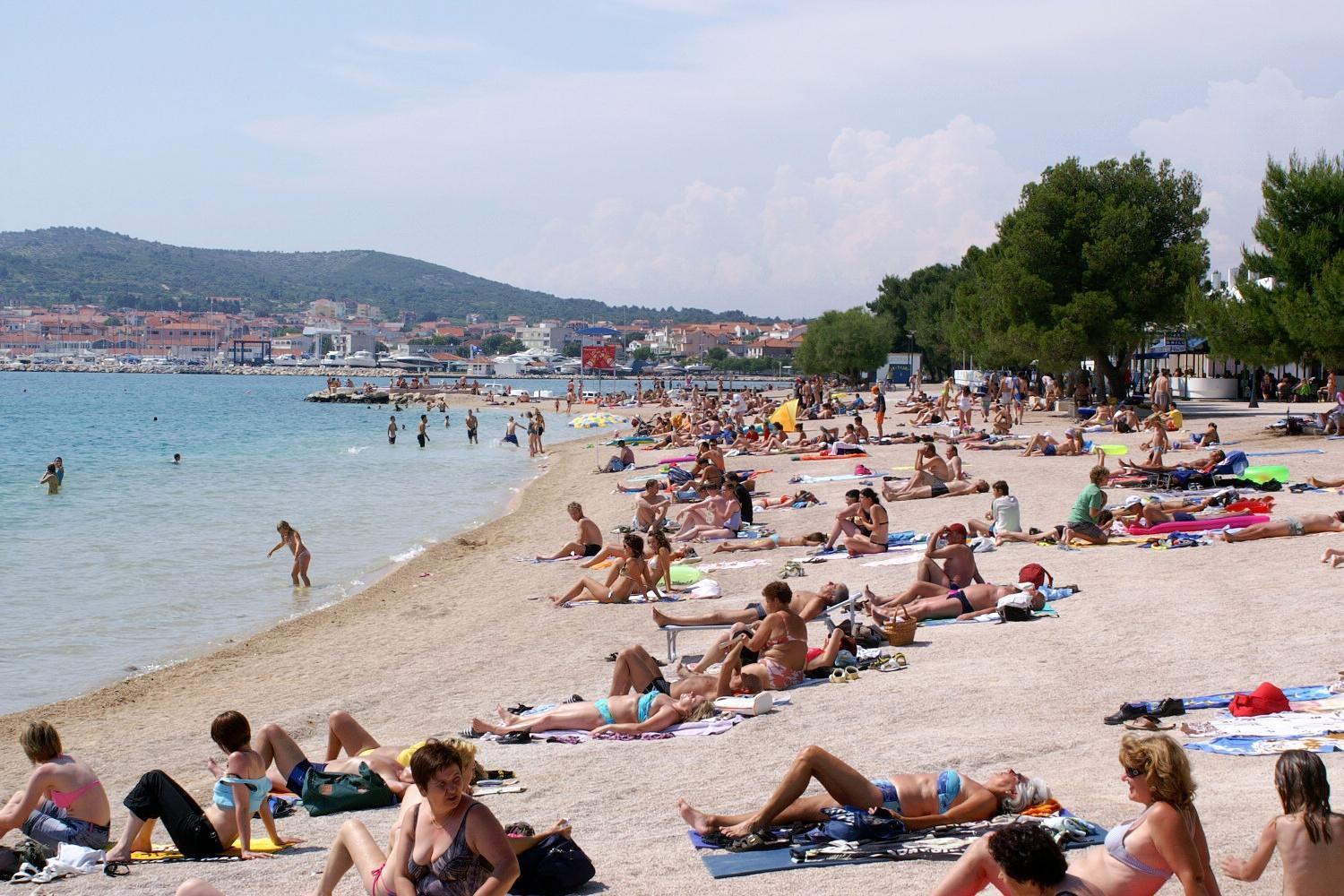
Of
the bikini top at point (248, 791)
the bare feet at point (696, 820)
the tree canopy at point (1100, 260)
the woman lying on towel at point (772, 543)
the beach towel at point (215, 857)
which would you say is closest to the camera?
the bare feet at point (696, 820)

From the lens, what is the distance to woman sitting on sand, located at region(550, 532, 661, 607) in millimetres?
12984

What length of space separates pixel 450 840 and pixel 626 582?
8.36 m

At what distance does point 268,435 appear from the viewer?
Result: 58094 mm

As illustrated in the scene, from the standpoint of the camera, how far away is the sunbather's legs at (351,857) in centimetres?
522

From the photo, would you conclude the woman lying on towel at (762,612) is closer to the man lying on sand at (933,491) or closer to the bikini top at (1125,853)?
the bikini top at (1125,853)

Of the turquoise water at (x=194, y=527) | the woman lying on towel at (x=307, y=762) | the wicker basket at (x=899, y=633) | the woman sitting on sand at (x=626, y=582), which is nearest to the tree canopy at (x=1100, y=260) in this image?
the turquoise water at (x=194, y=527)

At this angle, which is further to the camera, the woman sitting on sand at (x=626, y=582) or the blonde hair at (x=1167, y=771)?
the woman sitting on sand at (x=626, y=582)

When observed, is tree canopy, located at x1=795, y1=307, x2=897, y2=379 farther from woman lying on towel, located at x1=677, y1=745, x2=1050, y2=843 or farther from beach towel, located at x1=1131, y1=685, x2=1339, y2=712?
woman lying on towel, located at x1=677, y1=745, x2=1050, y2=843

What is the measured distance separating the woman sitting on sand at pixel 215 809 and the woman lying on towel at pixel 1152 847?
354 centimetres

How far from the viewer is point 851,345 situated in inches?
3088

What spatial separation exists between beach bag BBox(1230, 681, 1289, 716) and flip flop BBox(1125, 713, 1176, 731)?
0.40m

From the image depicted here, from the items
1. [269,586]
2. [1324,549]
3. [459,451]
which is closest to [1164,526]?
[1324,549]

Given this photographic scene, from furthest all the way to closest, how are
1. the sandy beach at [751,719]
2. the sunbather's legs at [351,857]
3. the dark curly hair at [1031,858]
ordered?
the sandy beach at [751,719]
the sunbather's legs at [351,857]
the dark curly hair at [1031,858]

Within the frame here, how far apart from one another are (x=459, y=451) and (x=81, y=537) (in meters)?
21.9
